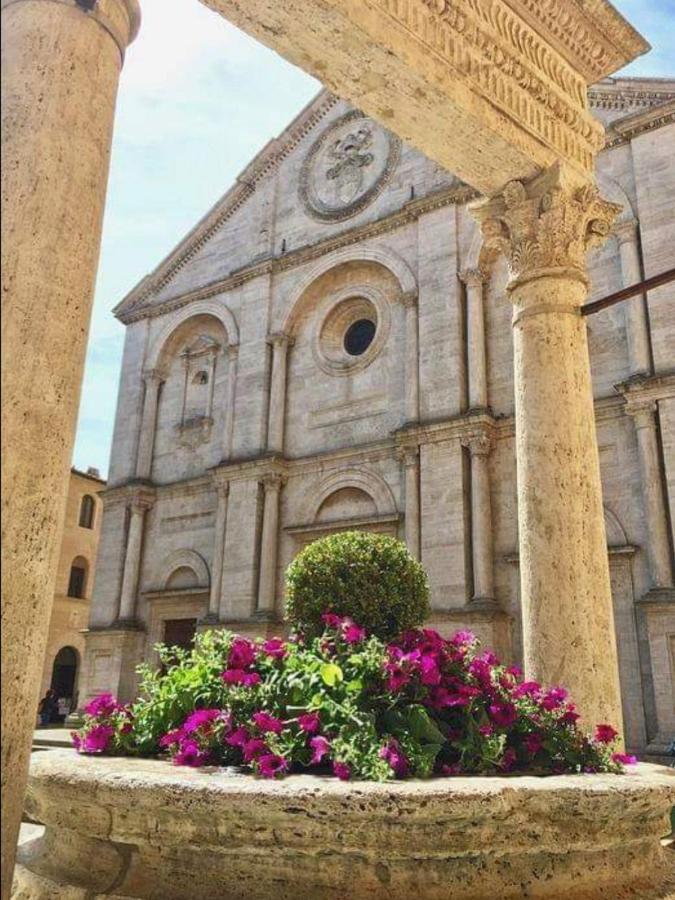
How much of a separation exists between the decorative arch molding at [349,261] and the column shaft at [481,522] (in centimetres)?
410

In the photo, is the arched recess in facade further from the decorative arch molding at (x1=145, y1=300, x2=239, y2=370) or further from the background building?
the background building

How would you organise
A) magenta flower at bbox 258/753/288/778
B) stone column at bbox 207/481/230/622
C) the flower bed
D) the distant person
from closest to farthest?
magenta flower at bbox 258/753/288/778, the flower bed, stone column at bbox 207/481/230/622, the distant person

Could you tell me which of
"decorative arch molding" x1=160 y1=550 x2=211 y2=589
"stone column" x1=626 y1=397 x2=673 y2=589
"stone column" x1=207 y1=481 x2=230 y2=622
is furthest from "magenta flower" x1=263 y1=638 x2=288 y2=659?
"decorative arch molding" x1=160 y1=550 x2=211 y2=589

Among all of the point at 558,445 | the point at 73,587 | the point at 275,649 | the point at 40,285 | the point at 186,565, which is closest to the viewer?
the point at 40,285

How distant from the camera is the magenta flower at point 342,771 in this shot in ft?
9.32

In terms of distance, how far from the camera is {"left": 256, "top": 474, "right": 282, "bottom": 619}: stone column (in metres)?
16.0

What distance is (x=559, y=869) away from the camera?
9.39 feet

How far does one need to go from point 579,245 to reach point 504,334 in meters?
9.09

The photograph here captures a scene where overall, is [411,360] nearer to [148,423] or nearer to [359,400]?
[359,400]

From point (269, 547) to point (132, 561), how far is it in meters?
4.41

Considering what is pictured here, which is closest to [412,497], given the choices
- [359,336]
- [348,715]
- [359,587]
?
[359,336]

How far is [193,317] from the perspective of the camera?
20.4 m

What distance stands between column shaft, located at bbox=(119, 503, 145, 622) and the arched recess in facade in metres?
1.20

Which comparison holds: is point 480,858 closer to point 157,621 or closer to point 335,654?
point 335,654
